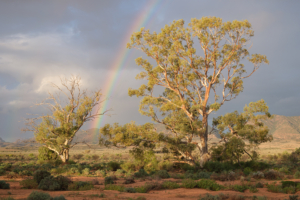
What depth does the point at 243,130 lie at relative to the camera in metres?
25.2

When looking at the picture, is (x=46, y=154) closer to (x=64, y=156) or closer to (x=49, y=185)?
(x=64, y=156)

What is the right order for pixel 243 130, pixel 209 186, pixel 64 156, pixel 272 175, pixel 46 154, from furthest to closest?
pixel 46 154 → pixel 64 156 → pixel 243 130 → pixel 272 175 → pixel 209 186

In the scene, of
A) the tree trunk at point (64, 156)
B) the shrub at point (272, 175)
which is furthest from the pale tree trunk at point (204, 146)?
the tree trunk at point (64, 156)

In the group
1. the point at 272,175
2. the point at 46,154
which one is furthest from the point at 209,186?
the point at 46,154

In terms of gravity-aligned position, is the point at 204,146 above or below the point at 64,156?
above

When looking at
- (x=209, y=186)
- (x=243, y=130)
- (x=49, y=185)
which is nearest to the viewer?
(x=49, y=185)

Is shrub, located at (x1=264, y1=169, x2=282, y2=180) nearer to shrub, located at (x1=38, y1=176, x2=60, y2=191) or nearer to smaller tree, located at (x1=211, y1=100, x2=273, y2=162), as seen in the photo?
smaller tree, located at (x1=211, y1=100, x2=273, y2=162)

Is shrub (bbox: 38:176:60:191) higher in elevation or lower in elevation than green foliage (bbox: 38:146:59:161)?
lower

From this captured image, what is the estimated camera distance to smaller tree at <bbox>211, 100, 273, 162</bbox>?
83.5 feet

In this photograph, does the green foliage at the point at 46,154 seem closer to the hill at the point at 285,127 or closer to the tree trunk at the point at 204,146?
the tree trunk at the point at 204,146

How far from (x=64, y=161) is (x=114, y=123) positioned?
10327 mm

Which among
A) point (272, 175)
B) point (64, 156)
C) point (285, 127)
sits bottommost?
point (272, 175)

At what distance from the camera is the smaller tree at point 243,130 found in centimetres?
2545

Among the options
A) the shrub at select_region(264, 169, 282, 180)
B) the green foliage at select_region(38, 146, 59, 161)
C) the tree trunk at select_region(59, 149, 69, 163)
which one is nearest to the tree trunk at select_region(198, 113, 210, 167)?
the shrub at select_region(264, 169, 282, 180)
